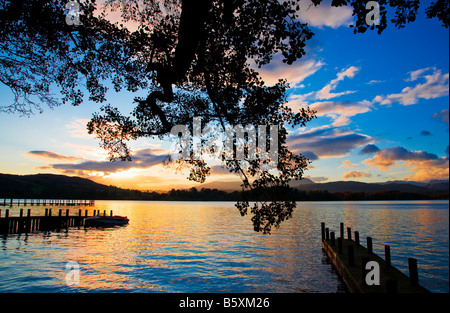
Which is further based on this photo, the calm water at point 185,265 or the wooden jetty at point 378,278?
the calm water at point 185,265

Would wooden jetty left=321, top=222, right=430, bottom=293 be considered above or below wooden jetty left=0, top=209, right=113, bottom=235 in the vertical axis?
above

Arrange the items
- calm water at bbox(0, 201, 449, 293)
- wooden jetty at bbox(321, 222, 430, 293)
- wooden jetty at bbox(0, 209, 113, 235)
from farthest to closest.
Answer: wooden jetty at bbox(0, 209, 113, 235) < calm water at bbox(0, 201, 449, 293) < wooden jetty at bbox(321, 222, 430, 293)

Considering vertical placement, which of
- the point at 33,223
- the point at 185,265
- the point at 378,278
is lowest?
the point at 185,265

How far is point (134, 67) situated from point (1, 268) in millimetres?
19431

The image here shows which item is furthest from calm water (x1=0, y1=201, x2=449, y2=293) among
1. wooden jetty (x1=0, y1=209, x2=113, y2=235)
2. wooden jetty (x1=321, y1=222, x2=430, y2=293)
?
wooden jetty (x1=0, y1=209, x2=113, y2=235)

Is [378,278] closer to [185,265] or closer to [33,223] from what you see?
[185,265]

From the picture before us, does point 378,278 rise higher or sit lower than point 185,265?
higher

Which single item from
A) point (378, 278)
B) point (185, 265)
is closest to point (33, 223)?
point (185, 265)

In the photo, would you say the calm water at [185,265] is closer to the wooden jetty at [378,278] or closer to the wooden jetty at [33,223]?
the wooden jetty at [378,278]

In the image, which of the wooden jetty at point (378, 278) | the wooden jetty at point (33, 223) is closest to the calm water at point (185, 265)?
the wooden jetty at point (378, 278)

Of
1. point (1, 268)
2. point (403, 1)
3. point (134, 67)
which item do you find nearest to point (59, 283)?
point (1, 268)

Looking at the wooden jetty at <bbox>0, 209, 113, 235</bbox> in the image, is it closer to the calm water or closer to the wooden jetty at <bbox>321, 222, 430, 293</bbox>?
the calm water

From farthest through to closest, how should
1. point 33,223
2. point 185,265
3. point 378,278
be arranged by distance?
point 33,223 < point 185,265 < point 378,278
